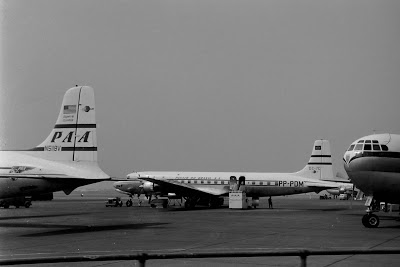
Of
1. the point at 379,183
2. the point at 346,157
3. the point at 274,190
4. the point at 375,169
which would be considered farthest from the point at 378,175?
the point at 274,190

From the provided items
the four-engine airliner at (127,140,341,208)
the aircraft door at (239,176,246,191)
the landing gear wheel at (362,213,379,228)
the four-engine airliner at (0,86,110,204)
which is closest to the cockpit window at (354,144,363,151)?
the landing gear wheel at (362,213,379,228)

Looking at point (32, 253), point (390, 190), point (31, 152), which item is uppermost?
point (31, 152)

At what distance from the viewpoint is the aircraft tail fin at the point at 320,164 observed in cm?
5487

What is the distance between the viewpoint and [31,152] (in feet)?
86.4

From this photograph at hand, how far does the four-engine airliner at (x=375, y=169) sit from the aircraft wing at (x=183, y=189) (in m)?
23.5

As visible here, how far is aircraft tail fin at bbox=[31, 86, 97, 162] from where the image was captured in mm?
25766

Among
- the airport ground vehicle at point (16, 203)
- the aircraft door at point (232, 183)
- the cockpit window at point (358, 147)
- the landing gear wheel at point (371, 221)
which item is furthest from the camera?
the airport ground vehicle at point (16, 203)

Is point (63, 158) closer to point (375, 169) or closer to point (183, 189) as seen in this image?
point (375, 169)

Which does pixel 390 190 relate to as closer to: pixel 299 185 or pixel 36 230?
pixel 36 230

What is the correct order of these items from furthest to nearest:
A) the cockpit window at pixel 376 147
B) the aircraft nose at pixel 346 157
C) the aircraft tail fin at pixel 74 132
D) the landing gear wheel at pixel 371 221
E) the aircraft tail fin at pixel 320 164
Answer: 1. the aircraft tail fin at pixel 320 164
2. the aircraft nose at pixel 346 157
3. the cockpit window at pixel 376 147
4. the aircraft tail fin at pixel 74 132
5. the landing gear wheel at pixel 371 221

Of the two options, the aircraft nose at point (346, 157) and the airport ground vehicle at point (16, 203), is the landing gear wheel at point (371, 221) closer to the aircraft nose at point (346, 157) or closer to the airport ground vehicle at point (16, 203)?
the aircraft nose at point (346, 157)

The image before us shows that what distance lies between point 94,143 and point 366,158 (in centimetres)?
1494

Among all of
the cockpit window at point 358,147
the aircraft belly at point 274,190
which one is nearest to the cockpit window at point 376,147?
the cockpit window at point 358,147

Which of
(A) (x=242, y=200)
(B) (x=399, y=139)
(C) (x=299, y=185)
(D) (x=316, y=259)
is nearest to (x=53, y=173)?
(D) (x=316, y=259)
